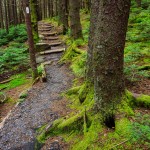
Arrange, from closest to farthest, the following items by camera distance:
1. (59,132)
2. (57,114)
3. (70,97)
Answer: (59,132), (57,114), (70,97)

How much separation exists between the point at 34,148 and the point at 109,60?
2688 mm

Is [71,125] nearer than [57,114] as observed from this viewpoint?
Yes

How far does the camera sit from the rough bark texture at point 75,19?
12.4m

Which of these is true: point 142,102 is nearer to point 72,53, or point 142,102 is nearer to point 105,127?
point 105,127

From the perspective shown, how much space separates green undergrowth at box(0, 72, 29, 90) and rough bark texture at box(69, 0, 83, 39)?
3.34 m

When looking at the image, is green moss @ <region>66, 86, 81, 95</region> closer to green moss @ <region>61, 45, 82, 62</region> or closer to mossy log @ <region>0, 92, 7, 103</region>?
mossy log @ <region>0, 92, 7, 103</region>

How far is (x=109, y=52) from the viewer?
4.09m

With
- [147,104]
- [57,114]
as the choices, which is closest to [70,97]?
[57,114]

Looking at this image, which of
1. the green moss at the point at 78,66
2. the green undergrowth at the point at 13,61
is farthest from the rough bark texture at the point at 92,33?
the green undergrowth at the point at 13,61

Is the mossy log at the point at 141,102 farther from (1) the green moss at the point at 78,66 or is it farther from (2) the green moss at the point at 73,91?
(1) the green moss at the point at 78,66

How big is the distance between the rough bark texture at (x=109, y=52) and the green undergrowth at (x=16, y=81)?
22.5 ft

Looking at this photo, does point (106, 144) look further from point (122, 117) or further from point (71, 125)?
point (71, 125)

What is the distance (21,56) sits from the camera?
14289 millimetres

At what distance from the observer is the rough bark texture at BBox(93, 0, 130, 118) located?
3940 millimetres
